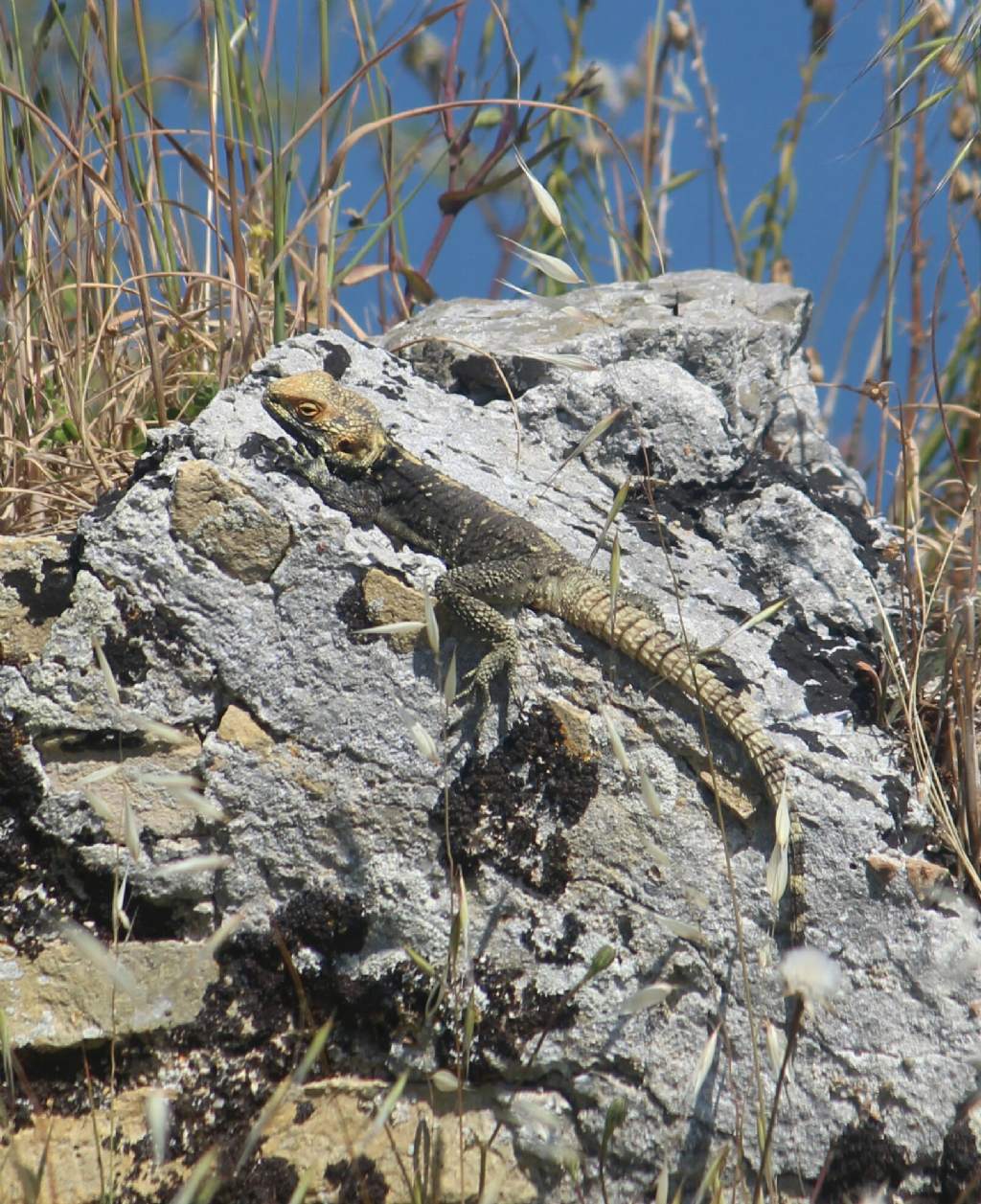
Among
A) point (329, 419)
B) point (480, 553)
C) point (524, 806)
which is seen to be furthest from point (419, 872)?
point (329, 419)

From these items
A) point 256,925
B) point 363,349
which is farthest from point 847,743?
point 363,349

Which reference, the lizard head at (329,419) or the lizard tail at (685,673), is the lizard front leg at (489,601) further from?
the lizard head at (329,419)

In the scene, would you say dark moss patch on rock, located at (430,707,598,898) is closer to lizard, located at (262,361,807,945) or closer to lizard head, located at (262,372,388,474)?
lizard, located at (262,361,807,945)

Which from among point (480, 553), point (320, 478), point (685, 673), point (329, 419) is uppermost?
point (329, 419)

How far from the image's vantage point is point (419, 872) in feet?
8.80

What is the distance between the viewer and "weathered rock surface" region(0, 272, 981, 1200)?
2.59 meters

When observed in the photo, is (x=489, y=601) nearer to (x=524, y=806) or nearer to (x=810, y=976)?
(x=524, y=806)

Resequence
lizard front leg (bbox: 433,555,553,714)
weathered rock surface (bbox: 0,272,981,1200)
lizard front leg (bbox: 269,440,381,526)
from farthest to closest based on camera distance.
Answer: lizard front leg (bbox: 269,440,381,526) < lizard front leg (bbox: 433,555,553,714) < weathered rock surface (bbox: 0,272,981,1200)

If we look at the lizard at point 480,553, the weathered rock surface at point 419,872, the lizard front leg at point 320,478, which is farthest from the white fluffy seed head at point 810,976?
the lizard front leg at point 320,478

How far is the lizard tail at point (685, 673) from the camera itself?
8.84 ft

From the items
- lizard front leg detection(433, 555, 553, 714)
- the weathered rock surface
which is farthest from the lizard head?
lizard front leg detection(433, 555, 553, 714)

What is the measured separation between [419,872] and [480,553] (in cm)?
93

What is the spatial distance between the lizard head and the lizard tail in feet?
2.41

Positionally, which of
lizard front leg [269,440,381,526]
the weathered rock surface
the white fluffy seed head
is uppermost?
lizard front leg [269,440,381,526]
